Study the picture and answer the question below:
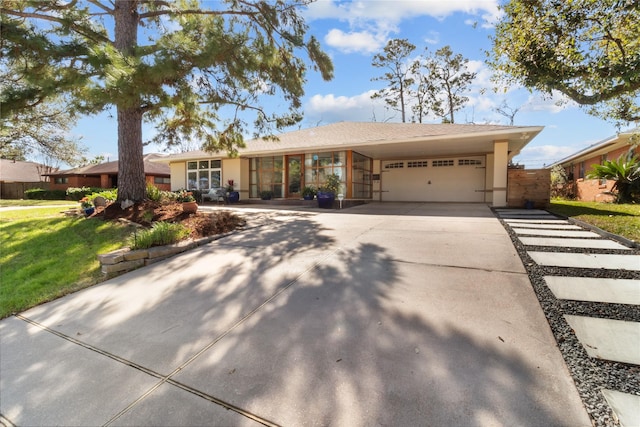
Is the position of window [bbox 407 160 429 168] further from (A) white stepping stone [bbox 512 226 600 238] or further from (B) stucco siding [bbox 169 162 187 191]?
(B) stucco siding [bbox 169 162 187 191]

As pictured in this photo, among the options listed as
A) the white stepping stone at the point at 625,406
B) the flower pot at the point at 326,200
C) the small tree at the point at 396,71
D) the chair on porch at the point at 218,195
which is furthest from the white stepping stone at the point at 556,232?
the small tree at the point at 396,71

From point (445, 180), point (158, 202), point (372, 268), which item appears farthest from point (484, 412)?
point (445, 180)

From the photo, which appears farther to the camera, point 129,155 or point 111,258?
point 129,155

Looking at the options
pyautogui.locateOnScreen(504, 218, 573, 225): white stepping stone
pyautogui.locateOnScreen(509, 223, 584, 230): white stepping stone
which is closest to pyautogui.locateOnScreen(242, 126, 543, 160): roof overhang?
pyautogui.locateOnScreen(504, 218, 573, 225): white stepping stone

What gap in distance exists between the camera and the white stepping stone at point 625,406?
135cm

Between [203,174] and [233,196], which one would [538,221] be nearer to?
[233,196]

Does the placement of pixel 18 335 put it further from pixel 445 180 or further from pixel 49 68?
pixel 445 180

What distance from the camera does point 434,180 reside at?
14195 millimetres

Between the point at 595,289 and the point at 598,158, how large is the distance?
17.4 meters

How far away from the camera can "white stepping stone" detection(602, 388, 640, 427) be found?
1353 mm

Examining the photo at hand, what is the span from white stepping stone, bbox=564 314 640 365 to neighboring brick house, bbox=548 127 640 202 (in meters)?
10.8

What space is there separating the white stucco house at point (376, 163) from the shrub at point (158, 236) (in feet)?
26.7

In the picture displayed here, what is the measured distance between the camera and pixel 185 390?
68.5 inches

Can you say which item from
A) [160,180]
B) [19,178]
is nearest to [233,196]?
[160,180]
